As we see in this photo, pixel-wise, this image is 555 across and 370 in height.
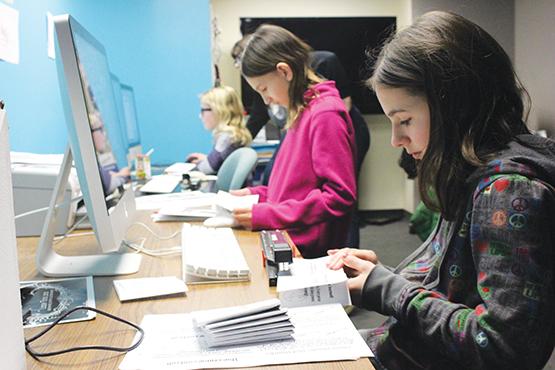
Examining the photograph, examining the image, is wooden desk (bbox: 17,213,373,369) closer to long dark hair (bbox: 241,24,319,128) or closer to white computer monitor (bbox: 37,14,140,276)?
white computer monitor (bbox: 37,14,140,276)

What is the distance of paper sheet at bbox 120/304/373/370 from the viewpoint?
729 millimetres

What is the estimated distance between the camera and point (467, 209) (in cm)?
85

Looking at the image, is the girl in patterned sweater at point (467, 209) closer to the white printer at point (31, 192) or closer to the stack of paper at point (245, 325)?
the stack of paper at point (245, 325)

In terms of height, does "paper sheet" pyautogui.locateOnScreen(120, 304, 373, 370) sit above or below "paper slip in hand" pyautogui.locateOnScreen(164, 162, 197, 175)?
below

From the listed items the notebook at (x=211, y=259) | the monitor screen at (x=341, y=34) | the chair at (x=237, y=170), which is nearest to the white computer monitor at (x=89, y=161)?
the notebook at (x=211, y=259)

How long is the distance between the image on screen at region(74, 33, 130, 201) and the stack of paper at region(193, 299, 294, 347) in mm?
402

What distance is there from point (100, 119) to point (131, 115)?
192cm

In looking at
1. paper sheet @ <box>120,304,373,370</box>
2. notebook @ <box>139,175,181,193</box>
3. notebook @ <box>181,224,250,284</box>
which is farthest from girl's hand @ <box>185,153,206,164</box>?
paper sheet @ <box>120,304,373,370</box>

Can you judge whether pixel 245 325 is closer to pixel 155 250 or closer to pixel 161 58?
pixel 155 250

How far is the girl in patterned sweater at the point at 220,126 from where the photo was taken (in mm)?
3117

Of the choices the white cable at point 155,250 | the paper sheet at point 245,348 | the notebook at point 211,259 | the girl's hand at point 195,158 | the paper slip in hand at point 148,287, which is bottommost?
the paper sheet at point 245,348

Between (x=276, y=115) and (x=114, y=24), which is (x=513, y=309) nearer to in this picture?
(x=276, y=115)

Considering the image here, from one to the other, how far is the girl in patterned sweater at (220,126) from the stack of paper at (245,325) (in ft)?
7.58

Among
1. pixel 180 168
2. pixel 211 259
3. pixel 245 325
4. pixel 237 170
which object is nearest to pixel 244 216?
pixel 211 259
